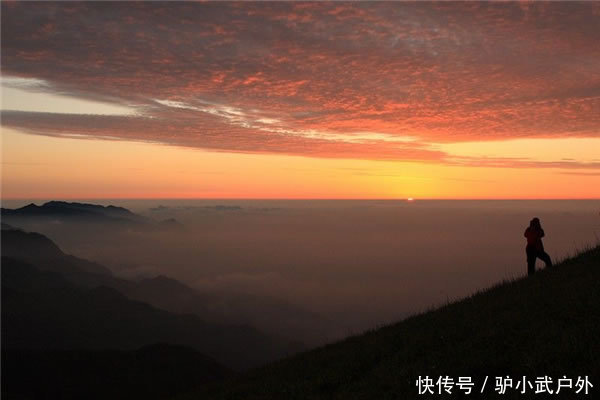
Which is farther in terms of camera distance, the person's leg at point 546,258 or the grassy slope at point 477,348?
the person's leg at point 546,258

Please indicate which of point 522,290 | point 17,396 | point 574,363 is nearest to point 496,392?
point 574,363

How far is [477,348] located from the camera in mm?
10523

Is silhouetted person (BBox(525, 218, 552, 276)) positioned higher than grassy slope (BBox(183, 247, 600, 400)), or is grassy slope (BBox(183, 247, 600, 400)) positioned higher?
silhouetted person (BBox(525, 218, 552, 276))

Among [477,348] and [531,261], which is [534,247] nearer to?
[531,261]

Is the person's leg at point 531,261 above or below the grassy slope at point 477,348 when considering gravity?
above

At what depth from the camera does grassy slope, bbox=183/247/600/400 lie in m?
9.09

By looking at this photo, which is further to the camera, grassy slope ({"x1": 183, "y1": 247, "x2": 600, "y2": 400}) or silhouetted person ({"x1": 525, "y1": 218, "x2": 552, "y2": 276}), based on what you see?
silhouetted person ({"x1": 525, "y1": 218, "x2": 552, "y2": 276})

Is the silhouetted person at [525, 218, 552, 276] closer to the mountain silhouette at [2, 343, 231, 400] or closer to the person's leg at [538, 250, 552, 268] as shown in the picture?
the person's leg at [538, 250, 552, 268]

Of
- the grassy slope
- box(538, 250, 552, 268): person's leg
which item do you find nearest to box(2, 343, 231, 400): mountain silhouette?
box(538, 250, 552, 268): person's leg

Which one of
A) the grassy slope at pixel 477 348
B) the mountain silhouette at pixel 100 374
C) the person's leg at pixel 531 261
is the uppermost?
the person's leg at pixel 531 261

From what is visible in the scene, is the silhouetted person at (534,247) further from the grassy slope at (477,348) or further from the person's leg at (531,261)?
the grassy slope at (477,348)

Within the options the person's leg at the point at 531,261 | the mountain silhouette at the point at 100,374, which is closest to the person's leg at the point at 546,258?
the person's leg at the point at 531,261

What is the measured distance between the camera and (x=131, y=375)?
184m

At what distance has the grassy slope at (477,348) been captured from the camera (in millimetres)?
9086
